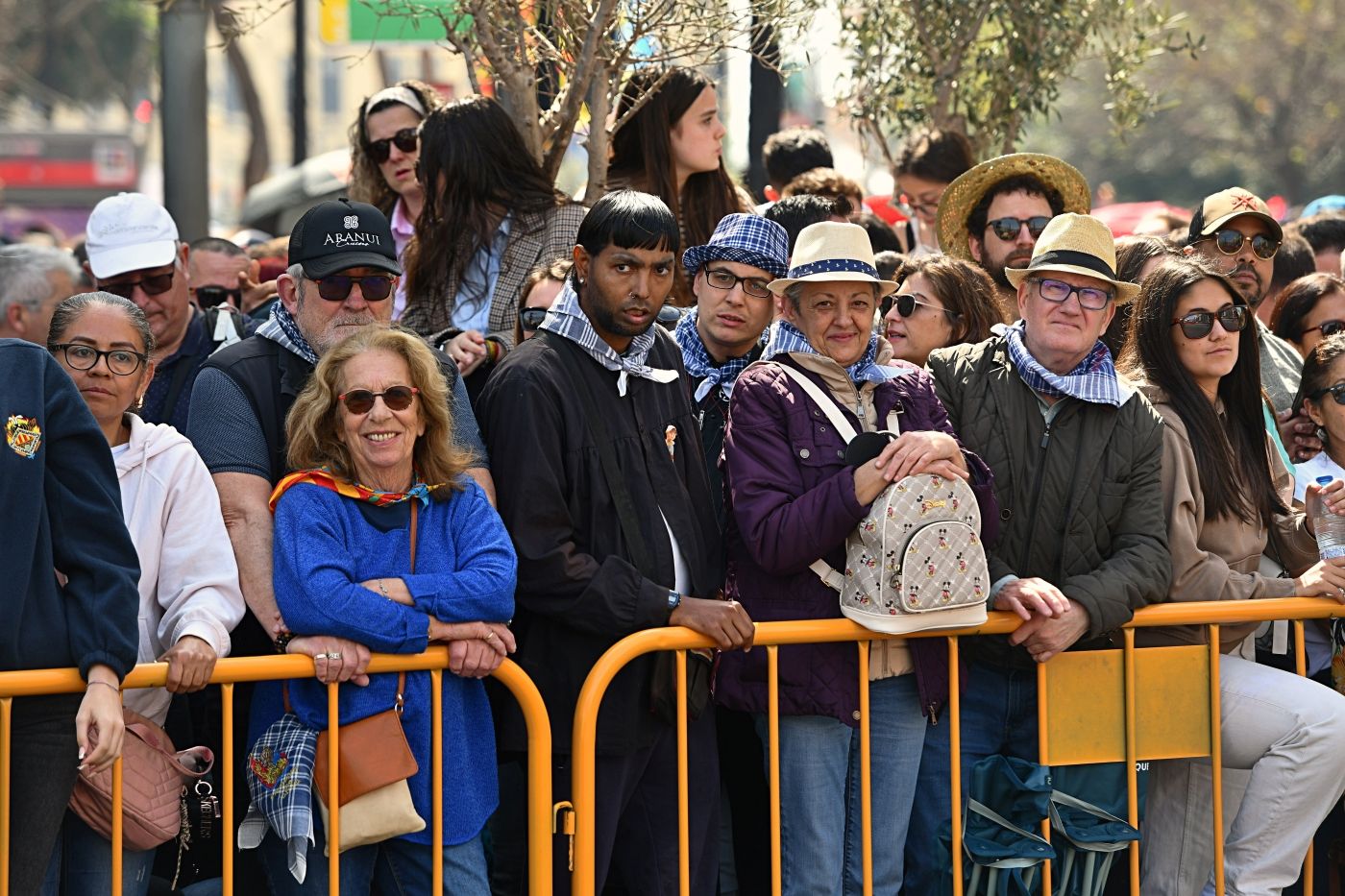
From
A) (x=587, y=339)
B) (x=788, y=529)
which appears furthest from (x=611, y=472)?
(x=788, y=529)

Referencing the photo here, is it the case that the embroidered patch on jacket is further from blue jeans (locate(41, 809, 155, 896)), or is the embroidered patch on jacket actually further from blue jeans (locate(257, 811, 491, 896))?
blue jeans (locate(257, 811, 491, 896))

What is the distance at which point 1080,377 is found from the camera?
4.81m

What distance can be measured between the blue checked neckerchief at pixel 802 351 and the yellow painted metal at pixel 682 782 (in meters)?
0.91

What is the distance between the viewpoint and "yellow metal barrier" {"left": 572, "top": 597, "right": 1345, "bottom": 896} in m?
4.50

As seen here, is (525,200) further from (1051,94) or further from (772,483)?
(1051,94)

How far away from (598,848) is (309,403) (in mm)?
1417

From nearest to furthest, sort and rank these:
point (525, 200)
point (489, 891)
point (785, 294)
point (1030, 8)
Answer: point (489, 891)
point (785, 294)
point (525, 200)
point (1030, 8)

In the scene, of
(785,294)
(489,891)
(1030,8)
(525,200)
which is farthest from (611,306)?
(1030,8)

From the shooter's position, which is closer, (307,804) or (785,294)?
(307,804)

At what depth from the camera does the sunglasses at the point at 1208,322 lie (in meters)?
5.05

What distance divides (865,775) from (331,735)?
145 cm

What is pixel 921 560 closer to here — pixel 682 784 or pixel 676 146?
pixel 682 784

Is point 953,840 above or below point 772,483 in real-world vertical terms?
below

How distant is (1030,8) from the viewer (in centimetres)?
795
